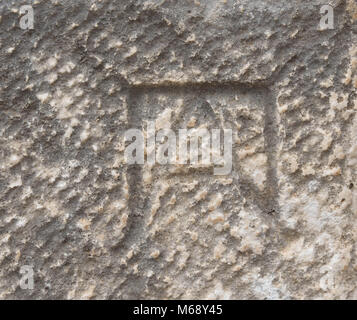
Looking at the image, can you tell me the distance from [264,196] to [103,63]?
0.35m

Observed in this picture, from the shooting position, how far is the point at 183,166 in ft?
3.58

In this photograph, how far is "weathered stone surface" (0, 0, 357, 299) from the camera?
107 centimetres

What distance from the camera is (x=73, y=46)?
3.52 ft

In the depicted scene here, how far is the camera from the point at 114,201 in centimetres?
109

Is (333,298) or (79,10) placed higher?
Result: (79,10)

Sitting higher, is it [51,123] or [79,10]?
[79,10]

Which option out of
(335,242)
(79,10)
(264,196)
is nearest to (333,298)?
(335,242)

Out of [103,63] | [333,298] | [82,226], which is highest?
[103,63]

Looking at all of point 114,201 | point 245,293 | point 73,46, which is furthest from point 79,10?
point 245,293

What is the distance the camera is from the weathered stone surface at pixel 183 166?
3.52 feet

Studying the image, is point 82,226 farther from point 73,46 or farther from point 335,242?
point 335,242

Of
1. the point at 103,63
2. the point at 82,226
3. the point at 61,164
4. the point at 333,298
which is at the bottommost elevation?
the point at 333,298

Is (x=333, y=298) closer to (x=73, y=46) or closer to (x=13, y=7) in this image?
(x=73, y=46)

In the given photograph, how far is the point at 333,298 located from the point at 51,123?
Result: 0.55m
